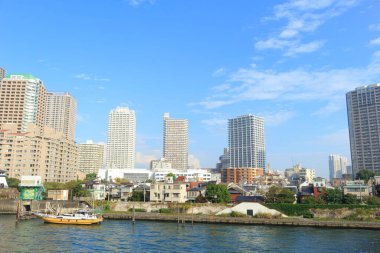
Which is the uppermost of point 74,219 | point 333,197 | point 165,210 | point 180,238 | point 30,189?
point 30,189

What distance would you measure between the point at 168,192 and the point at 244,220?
30.0 meters

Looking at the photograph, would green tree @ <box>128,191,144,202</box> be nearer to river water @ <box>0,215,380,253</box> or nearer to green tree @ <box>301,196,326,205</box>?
river water @ <box>0,215,380,253</box>

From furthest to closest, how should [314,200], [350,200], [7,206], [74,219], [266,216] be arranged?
1. [7,206]
2. [314,200]
3. [350,200]
4. [266,216]
5. [74,219]

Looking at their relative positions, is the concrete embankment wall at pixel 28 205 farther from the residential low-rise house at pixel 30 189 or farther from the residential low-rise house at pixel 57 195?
the residential low-rise house at pixel 57 195

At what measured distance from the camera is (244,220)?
7525 cm

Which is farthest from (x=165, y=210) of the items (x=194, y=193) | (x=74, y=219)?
(x=74, y=219)

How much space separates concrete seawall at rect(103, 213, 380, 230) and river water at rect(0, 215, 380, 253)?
355 cm

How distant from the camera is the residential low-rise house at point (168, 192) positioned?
9838 cm

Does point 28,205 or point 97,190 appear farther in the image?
point 97,190

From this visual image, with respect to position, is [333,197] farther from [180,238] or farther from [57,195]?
[57,195]

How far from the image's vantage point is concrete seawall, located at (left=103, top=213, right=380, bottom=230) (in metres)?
69.2

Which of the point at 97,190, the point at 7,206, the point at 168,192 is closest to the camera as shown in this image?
the point at 7,206

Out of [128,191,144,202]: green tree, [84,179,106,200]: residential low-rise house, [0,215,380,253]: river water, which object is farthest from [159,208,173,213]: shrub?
[84,179,106,200]: residential low-rise house

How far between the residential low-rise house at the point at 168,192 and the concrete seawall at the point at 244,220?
1554cm
